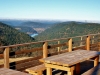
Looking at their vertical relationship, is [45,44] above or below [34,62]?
above

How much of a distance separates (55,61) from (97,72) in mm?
862

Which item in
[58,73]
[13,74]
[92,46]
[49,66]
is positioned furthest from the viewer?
[92,46]

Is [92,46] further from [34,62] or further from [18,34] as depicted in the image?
[18,34]

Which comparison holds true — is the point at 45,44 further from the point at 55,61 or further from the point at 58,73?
the point at 55,61

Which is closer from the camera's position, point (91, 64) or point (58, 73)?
point (58, 73)

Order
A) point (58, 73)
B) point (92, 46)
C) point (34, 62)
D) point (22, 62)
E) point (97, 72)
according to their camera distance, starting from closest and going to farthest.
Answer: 1. point (97, 72)
2. point (22, 62)
3. point (34, 62)
4. point (58, 73)
5. point (92, 46)

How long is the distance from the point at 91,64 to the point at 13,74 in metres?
4.51

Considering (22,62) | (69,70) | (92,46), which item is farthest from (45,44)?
(92,46)

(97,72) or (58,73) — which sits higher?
(97,72)

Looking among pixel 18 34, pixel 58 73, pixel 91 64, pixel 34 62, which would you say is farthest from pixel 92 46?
pixel 18 34

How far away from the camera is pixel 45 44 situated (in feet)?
19.4

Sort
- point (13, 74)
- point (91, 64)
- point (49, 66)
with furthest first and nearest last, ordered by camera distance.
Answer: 1. point (91, 64)
2. point (49, 66)
3. point (13, 74)

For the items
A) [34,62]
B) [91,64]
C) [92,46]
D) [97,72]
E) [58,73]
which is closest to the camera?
[97,72]

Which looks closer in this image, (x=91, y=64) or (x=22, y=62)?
(x=22, y=62)
